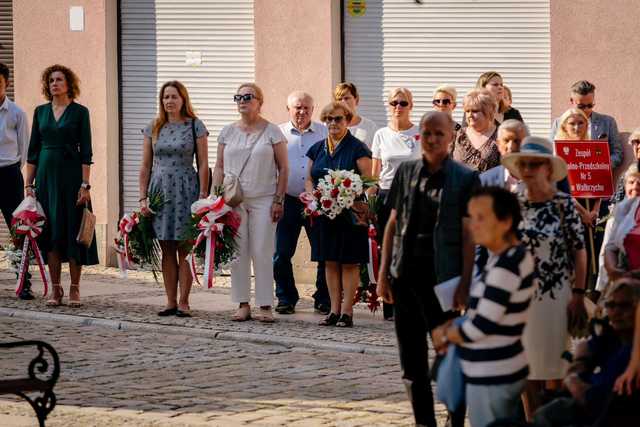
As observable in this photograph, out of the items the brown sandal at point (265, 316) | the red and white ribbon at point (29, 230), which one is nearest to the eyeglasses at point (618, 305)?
the brown sandal at point (265, 316)

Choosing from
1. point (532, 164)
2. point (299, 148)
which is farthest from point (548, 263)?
point (299, 148)

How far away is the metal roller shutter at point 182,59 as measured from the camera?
732 inches

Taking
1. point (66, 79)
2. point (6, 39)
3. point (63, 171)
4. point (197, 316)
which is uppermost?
point (6, 39)

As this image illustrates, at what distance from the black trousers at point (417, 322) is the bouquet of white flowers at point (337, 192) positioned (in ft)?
15.1

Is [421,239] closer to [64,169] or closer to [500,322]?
[500,322]

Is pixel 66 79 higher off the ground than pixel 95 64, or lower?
lower

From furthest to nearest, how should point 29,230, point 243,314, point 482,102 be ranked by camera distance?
point 29,230
point 243,314
point 482,102

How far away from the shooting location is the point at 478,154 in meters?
12.6

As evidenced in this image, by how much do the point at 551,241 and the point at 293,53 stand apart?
9.72 metres

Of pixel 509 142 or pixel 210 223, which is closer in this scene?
pixel 509 142

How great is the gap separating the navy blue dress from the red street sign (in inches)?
69.7

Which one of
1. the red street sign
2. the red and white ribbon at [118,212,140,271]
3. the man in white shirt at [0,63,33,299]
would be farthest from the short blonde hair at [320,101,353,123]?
the man in white shirt at [0,63,33,299]

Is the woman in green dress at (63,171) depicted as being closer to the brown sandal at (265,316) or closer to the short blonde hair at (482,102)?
the brown sandal at (265,316)

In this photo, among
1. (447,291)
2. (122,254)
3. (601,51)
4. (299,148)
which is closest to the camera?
(447,291)
